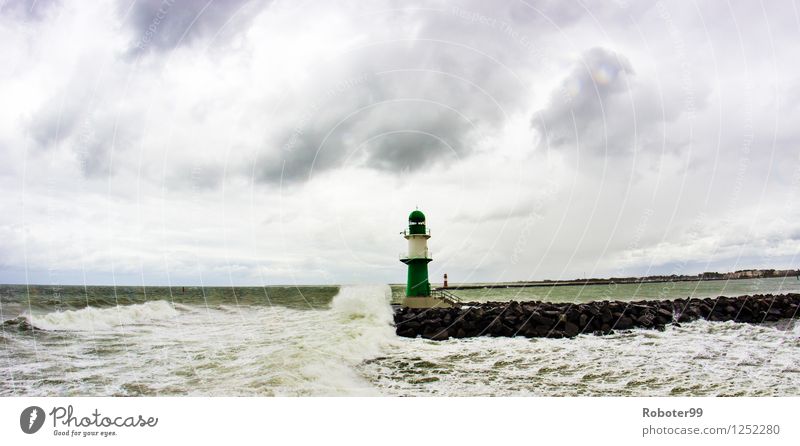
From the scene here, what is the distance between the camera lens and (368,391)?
28.6ft

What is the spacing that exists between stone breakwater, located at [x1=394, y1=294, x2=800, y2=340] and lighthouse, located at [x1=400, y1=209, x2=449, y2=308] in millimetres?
831

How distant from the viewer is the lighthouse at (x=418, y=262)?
64.1ft

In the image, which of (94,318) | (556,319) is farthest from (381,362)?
Result: (94,318)

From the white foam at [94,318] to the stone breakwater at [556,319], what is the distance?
10870 millimetres

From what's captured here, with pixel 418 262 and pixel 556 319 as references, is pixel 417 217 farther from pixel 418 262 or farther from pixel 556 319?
pixel 556 319

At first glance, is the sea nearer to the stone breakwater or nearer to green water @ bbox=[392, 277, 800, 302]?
the stone breakwater

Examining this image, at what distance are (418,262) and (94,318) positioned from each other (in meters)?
13.4

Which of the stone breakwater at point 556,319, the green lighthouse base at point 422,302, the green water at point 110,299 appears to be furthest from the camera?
the green water at point 110,299

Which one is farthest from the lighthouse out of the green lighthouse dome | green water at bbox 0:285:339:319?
green water at bbox 0:285:339:319

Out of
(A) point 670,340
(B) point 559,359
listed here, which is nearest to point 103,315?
(B) point 559,359

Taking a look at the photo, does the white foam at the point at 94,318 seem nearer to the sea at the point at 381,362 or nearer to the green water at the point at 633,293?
the sea at the point at 381,362

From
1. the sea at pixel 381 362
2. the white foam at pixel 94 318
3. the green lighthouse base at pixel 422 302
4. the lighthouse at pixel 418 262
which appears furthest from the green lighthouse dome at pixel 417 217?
the white foam at pixel 94 318

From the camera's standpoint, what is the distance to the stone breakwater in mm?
15188

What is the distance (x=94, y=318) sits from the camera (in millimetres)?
18891
